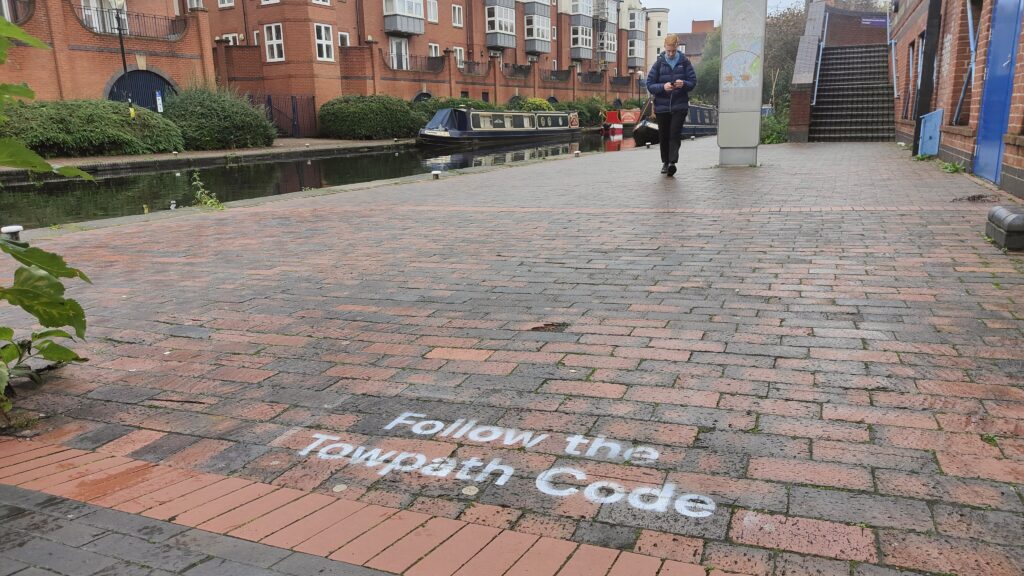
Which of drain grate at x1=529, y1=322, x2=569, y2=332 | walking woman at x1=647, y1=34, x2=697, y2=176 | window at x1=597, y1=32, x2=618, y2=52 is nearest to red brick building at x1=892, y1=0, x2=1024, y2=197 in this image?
walking woman at x1=647, y1=34, x2=697, y2=176

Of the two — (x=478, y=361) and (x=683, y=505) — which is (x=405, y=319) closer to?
(x=478, y=361)

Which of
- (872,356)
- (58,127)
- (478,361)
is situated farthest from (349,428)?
→ (58,127)

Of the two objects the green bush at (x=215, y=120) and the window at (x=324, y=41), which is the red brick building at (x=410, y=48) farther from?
the green bush at (x=215, y=120)

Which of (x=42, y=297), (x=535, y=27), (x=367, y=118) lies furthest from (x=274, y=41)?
(x=42, y=297)

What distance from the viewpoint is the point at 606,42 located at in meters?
68.4

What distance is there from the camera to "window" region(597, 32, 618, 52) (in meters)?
67.9

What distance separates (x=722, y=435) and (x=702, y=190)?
7.07 m

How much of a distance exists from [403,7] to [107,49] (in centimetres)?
1914

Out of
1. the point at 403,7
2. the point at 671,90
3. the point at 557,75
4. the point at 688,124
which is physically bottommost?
the point at 688,124

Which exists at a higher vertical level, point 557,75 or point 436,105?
point 557,75

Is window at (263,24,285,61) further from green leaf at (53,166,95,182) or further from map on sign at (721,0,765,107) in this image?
green leaf at (53,166,95,182)

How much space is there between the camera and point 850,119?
2003 cm

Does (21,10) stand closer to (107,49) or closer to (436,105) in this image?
(107,49)

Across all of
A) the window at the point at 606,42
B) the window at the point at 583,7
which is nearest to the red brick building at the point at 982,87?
the window at the point at 583,7
